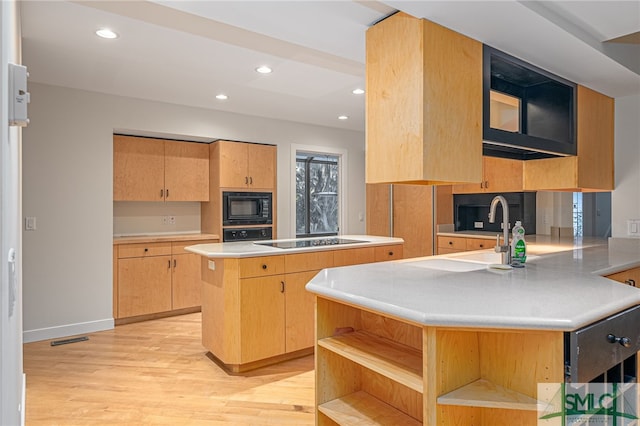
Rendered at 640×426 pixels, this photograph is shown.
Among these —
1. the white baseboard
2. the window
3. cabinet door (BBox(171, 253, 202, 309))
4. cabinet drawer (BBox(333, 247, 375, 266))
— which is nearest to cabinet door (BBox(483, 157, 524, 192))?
cabinet drawer (BBox(333, 247, 375, 266))

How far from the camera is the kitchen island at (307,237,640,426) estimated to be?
50.4 inches

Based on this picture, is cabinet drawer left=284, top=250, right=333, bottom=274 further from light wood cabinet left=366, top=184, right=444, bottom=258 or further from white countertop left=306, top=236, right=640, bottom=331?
light wood cabinet left=366, top=184, right=444, bottom=258

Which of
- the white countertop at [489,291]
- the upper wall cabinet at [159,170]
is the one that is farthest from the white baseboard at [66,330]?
the white countertop at [489,291]

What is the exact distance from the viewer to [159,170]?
4.57 metres

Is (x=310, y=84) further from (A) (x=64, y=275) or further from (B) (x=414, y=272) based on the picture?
(A) (x=64, y=275)

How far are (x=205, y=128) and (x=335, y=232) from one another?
8.84 ft

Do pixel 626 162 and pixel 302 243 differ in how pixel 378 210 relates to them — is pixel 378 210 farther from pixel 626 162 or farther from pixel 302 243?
pixel 626 162

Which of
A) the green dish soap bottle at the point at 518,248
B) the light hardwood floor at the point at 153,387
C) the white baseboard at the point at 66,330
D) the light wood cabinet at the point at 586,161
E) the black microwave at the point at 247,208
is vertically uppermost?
the light wood cabinet at the point at 586,161

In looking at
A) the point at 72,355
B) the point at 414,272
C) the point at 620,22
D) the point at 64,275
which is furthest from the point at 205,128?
the point at 620,22

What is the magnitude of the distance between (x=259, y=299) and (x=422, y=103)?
1.90m

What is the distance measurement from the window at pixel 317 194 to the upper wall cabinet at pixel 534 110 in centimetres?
357

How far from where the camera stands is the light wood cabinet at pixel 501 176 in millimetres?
4402

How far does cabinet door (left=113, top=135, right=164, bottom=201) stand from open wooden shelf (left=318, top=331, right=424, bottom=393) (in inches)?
135

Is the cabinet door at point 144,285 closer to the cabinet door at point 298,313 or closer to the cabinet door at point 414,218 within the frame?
the cabinet door at point 298,313
